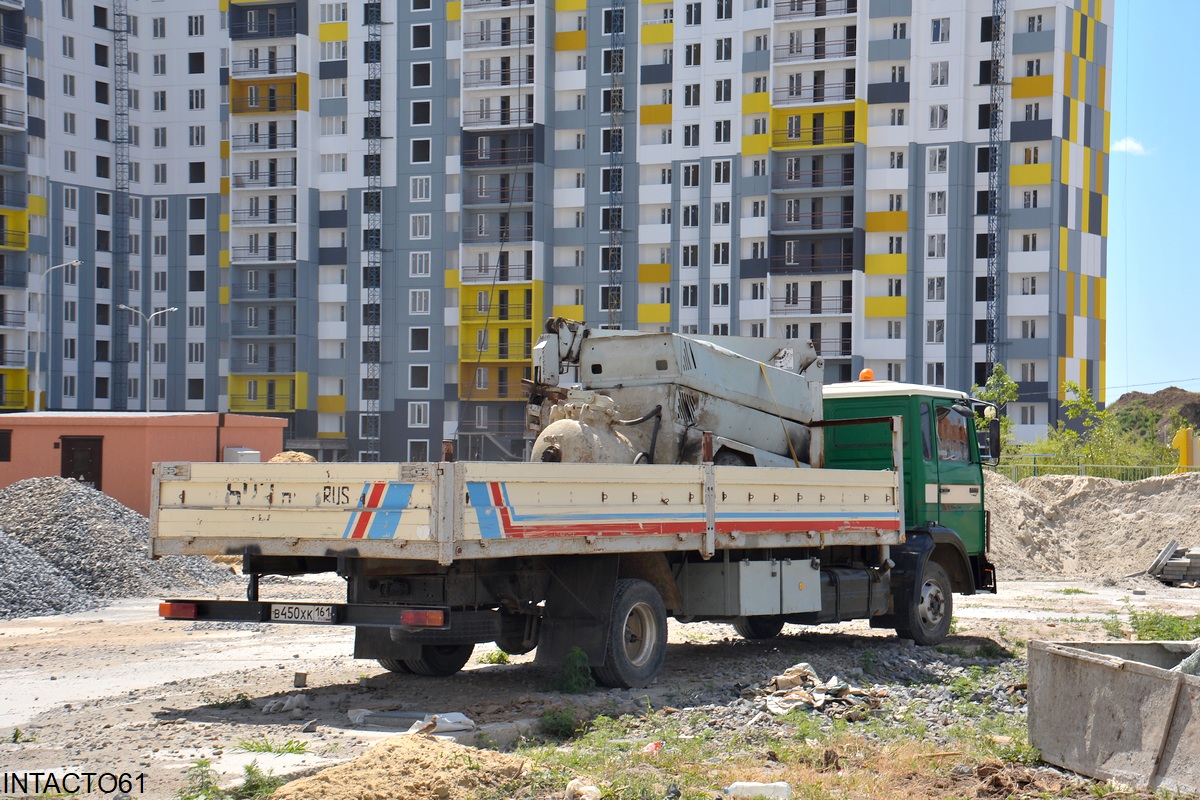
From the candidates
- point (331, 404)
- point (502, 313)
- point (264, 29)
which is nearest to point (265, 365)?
point (331, 404)

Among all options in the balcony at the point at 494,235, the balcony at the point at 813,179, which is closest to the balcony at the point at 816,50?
the balcony at the point at 813,179

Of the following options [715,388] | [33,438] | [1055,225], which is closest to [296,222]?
[1055,225]

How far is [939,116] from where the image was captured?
74.9 m

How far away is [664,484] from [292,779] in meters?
4.72

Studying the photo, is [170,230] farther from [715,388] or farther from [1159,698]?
[1159,698]

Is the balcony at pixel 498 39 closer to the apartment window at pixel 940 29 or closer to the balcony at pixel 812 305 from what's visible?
the balcony at pixel 812 305

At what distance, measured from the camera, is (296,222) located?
273 ft

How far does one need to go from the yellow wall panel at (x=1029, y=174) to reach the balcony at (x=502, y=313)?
27.3 meters

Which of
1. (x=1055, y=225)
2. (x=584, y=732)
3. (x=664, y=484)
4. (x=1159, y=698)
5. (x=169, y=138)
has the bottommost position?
(x=584, y=732)

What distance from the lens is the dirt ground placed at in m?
9.66

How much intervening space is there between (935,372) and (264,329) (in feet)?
132

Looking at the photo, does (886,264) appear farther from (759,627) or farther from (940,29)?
(759,627)

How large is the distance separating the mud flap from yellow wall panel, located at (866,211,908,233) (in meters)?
65.9

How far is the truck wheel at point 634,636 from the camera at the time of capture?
12.1m
